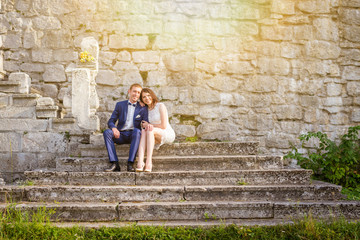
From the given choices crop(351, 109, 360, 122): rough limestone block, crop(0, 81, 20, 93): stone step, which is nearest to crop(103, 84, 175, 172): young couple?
crop(0, 81, 20, 93): stone step

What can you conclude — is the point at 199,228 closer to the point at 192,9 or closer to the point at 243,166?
the point at 243,166

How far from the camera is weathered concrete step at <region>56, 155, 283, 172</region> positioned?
14.9ft

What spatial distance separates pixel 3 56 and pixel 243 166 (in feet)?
18.1

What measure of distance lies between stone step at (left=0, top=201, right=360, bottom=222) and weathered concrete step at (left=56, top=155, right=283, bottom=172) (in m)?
0.86

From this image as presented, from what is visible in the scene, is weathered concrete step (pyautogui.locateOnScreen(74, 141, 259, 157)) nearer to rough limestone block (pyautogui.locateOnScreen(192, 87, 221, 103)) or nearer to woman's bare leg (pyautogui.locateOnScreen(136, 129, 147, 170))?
woman's bare leg (pyautogui.locateOnScreen(136, 129, 147, 170))

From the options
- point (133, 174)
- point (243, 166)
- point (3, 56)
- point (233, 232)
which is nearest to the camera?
point (233, 232)

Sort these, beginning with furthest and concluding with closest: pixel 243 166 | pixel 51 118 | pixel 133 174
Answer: pixel 51 118
pixel 243 166
pixel 133 174

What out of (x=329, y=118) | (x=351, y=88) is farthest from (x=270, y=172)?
(x=351, y=88)

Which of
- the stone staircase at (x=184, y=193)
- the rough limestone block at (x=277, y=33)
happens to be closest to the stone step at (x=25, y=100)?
the stone staircase at (x=184, y=193)

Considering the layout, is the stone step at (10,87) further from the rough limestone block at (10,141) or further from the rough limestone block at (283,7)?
the rough limestone block at (283,7)

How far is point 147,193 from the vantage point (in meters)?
3.91

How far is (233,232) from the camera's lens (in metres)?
3.27

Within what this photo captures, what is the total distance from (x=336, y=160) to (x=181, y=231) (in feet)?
12.4

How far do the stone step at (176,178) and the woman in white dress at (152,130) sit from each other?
18cm
